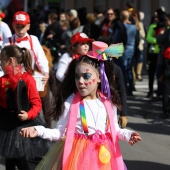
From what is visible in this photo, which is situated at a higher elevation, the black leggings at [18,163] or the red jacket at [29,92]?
the red jacket at [29,92]

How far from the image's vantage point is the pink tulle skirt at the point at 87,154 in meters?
5.27

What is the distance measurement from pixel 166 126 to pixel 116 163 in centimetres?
576

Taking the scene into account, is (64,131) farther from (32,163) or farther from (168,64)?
(168,64)

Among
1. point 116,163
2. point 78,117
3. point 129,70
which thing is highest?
point 78,117

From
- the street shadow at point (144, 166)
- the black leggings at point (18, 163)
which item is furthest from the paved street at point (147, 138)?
the black leggings at point (18, 163)

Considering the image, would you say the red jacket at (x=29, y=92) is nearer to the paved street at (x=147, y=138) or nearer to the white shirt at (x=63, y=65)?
the paved street at (x=147, y=138)

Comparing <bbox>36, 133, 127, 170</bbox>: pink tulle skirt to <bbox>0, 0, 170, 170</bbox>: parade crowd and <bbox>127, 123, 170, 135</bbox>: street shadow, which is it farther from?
<bbox>127, 123, 170, 135</bbox>: street shadow

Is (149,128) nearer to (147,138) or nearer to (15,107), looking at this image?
(147,138)

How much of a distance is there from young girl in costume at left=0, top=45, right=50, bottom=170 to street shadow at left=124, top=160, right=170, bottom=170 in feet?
5.39

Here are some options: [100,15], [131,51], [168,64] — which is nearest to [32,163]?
[168,64]

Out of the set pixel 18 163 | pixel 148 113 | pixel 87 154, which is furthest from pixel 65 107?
pixel 148 113

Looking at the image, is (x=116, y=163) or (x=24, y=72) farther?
(x=24, y=72)

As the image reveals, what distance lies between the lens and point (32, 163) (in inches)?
314

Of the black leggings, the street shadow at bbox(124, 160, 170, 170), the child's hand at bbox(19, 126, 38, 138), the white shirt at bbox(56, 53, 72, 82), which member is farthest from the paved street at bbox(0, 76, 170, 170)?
the child's hand at bbox(19, 126, 38, 138)
